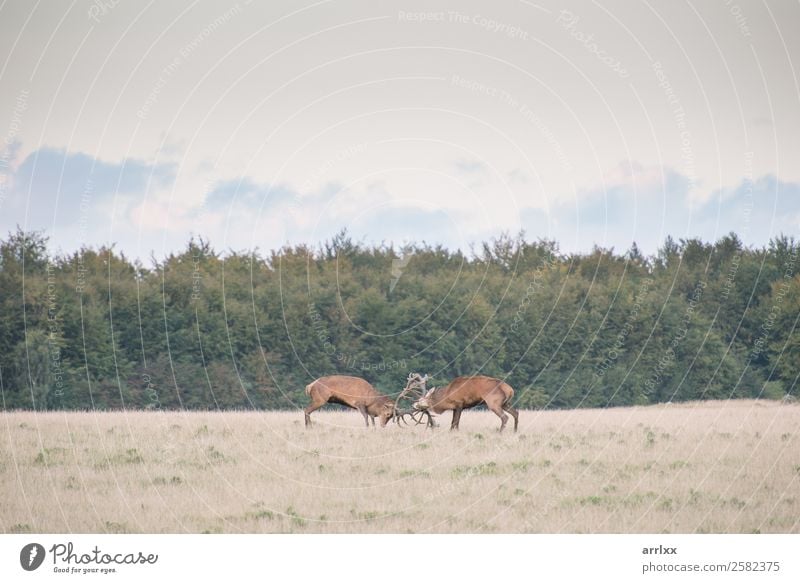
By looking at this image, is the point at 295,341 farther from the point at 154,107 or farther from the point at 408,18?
the point at 408,18

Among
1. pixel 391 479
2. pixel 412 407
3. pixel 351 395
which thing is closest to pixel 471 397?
pixel 412 407

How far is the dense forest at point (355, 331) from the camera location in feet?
209

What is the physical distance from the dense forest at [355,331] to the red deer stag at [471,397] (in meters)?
31.5

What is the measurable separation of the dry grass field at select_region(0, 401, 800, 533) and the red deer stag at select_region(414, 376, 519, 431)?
2.36 ft

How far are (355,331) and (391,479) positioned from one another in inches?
1807

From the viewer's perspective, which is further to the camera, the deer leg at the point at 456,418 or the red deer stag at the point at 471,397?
the deer leg at the point at 456,418

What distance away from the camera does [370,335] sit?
67875 millimetres

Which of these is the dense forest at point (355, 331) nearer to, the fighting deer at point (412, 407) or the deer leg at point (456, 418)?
the fighting deer at point (412, 407)

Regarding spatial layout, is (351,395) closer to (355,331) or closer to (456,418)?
(456,418)

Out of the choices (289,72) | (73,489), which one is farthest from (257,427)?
(289,72)

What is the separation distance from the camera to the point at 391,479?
2320cm

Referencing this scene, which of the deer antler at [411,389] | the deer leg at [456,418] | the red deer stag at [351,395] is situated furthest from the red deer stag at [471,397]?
the red deer stag at [351,395]

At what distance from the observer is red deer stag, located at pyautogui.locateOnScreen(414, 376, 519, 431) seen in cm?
3066

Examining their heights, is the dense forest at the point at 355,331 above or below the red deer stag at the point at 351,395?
above
